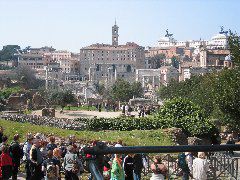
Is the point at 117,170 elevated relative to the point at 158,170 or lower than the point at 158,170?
lower

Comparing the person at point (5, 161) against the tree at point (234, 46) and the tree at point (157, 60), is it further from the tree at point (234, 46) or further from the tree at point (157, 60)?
the tree at point (157, 60)

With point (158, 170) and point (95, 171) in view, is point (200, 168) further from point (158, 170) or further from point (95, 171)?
point (95, 171)

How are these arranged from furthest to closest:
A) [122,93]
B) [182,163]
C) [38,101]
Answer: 1. [122,93]
2. [38,101]
3. [182,163]

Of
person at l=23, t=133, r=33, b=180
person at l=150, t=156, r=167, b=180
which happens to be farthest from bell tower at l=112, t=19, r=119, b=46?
person at l=150, t=156, r=167, b=180

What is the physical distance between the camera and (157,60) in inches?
7200

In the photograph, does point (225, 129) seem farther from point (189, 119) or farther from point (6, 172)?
point (6, 172)

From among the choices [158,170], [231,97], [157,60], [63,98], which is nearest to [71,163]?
[158,170]

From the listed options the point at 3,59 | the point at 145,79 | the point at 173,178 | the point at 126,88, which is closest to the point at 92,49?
the point at 145,79

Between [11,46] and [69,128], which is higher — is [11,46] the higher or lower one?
the higher one

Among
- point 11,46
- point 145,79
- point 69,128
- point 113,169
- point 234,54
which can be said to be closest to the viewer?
point 113,169

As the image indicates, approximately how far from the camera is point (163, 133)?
23.5 meters

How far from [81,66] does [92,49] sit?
8.12 metres

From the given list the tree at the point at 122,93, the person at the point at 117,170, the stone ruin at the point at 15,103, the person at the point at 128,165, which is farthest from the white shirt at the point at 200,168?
the tree at the point at 122,93

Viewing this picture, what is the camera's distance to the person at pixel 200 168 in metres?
9.81
